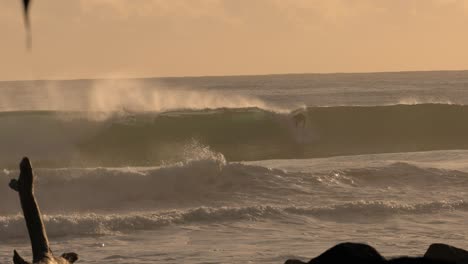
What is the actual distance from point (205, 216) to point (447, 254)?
834 centimetres

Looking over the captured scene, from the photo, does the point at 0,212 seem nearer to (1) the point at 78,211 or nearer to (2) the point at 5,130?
(1) the point at 78,211

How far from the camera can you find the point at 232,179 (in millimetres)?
19891

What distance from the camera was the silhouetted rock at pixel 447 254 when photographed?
7568mm

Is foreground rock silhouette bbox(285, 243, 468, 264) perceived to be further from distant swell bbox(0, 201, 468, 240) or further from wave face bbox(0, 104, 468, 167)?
wave face bbox(0, 104, 468, 167)

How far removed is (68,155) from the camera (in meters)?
28.0

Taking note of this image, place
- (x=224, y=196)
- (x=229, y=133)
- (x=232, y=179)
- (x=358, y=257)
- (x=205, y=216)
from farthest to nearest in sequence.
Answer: (x=229, y=133)
(x=232, y=179)
(x=224, y=196)
(x=205, y=216)
(x=358, y=257)

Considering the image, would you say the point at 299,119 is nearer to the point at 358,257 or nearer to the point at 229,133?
the point at 229,133

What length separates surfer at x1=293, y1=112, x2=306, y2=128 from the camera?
32.9 metres

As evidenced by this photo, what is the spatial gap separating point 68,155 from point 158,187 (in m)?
8.91

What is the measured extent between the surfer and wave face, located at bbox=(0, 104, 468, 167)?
16cm

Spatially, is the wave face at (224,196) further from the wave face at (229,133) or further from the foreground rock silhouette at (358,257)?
the foreground rock silhouette at (358,257)

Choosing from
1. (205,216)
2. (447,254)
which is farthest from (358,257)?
(205,216)

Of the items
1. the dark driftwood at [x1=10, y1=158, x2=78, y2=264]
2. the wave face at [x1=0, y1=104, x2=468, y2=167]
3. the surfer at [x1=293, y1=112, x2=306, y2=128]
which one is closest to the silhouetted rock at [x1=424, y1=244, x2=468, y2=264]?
the dark driftwood at [x1=10, y1=158, x2=78, y2=264]

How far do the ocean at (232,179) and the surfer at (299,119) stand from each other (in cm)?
12
